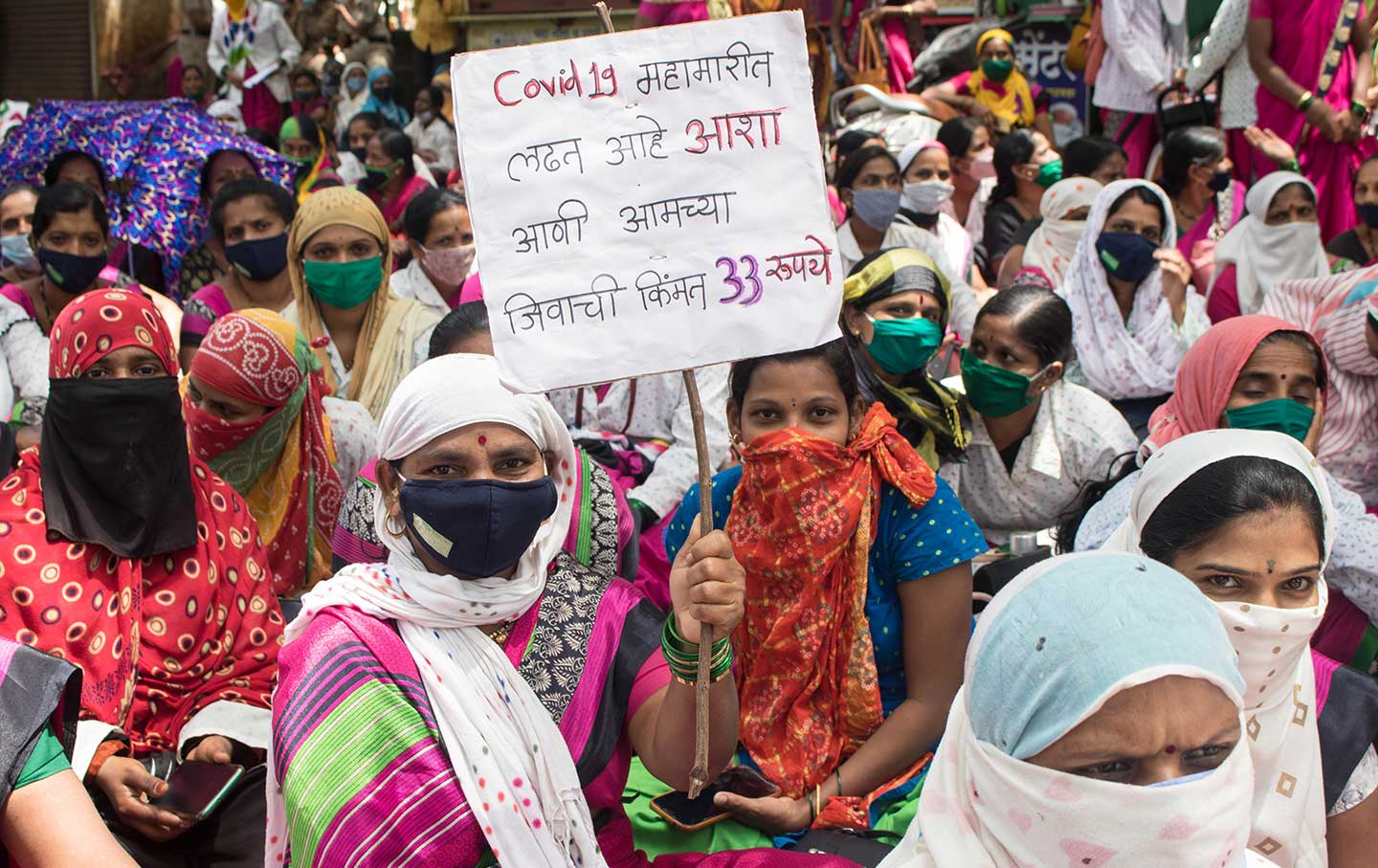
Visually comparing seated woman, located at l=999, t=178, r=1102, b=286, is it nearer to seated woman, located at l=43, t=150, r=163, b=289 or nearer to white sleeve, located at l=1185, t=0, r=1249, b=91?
white sleeve, located at l=1185, t=0, r=1249, b=91

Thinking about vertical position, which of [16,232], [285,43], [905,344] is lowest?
[905,344]

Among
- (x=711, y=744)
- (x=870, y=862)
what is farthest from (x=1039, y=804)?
(x=870, y=862)

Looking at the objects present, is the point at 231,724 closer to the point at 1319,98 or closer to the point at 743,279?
the point at 743,279

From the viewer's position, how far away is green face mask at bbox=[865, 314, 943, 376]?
384 cm

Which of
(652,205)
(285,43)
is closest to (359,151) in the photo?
(285,43)

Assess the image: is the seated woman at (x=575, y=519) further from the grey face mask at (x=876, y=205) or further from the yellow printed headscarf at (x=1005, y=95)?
the yellow printed headscarf at (x=1005, y=95)

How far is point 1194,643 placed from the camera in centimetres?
160

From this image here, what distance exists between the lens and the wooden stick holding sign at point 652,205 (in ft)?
6.84

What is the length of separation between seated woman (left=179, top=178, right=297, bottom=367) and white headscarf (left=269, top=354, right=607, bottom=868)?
316cm

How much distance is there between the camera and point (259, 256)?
5.24m

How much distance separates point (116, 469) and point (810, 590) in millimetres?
1594

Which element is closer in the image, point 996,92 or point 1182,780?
point 1182,780

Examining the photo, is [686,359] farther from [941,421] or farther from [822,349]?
[941,421]

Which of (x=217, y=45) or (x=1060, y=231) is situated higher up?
(x=217, y=45)
